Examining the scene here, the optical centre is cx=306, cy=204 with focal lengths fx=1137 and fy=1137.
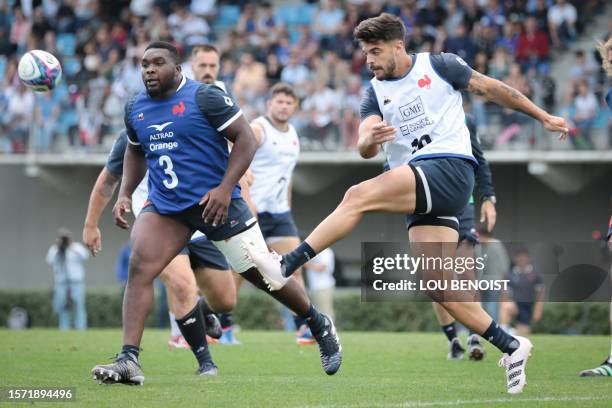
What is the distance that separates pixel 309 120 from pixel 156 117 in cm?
1410

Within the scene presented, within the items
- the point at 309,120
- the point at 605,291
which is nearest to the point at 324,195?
the point at 309,120

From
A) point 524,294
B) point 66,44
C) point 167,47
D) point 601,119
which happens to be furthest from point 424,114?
point 66,44

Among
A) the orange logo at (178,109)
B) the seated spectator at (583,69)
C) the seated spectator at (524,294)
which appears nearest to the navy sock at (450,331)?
the orange logo at (178,109)

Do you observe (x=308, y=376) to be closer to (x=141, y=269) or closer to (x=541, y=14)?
(x=141, y=269)

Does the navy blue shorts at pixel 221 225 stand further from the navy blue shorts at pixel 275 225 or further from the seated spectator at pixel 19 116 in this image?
the seated spectator at pixel 19 116

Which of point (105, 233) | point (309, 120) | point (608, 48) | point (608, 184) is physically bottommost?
point (105, 233)

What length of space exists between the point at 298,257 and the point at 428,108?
4.62 feet

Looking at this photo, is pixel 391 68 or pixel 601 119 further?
pixel 601 119

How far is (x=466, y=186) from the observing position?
7.81 m

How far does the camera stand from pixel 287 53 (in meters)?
24.6

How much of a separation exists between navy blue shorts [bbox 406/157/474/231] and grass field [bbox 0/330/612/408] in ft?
4.05

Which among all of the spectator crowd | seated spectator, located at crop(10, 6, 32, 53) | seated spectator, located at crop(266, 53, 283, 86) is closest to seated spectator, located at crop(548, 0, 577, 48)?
the spectator crowd

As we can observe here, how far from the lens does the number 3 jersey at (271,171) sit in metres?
12.9

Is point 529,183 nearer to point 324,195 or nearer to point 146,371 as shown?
point 324,195
